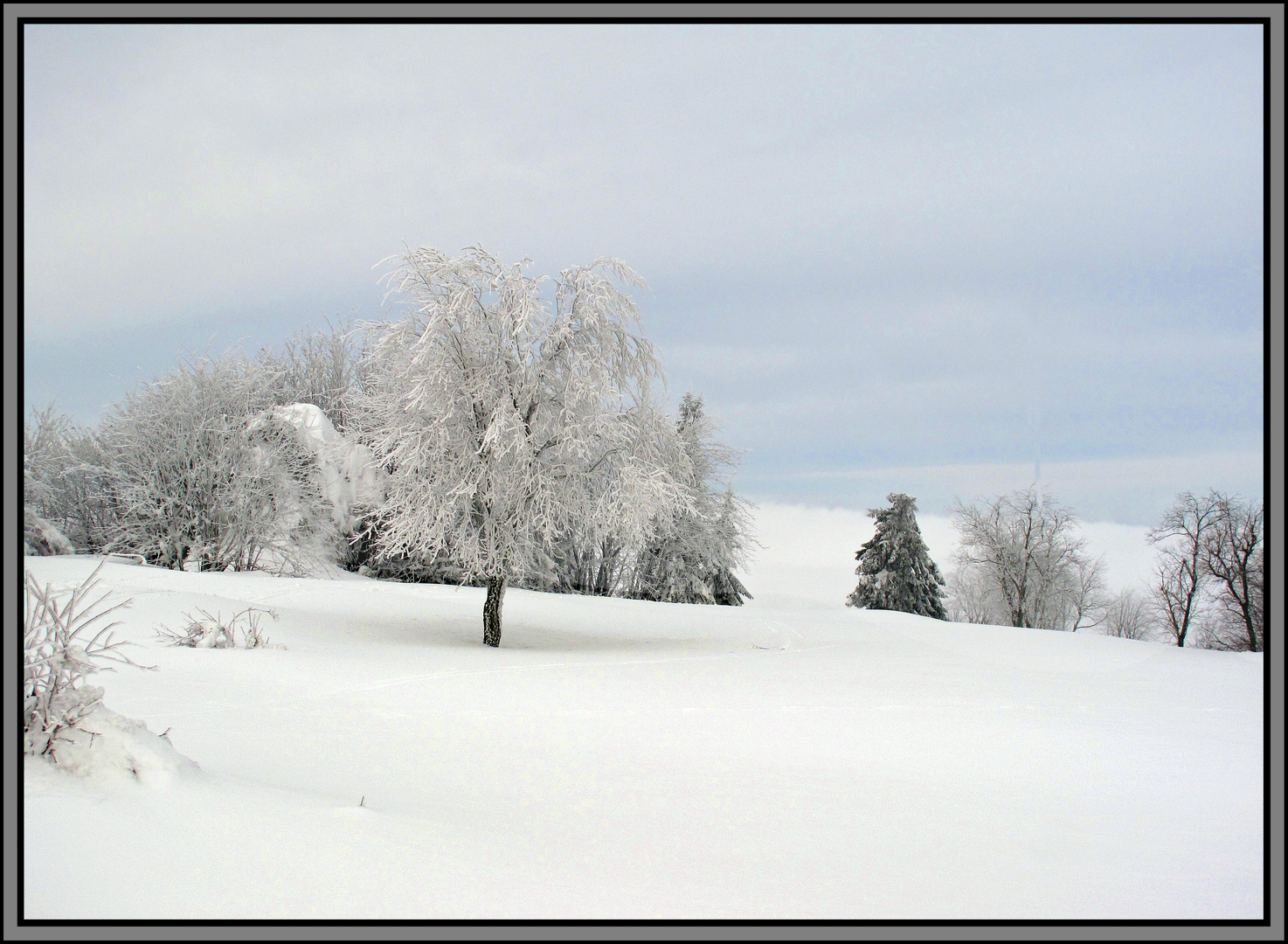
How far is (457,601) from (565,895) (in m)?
15.7

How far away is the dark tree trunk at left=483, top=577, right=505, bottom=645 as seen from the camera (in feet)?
45.6

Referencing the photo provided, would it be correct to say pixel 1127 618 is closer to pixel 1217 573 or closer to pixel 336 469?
pixel 1217 573

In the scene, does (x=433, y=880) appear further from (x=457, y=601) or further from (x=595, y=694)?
(x=457, y=601)

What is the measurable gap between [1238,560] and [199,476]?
2857 centimetres

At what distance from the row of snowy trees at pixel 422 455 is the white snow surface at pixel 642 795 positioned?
8.91 feet

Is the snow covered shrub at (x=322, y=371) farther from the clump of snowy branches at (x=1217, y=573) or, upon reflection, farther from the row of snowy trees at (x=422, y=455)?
the clump of snowy branches at (x=1217, y=573)

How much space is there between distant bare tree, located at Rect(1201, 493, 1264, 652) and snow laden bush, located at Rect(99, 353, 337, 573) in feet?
86.3

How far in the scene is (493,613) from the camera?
45.9 feet

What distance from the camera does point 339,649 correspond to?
36.6ft

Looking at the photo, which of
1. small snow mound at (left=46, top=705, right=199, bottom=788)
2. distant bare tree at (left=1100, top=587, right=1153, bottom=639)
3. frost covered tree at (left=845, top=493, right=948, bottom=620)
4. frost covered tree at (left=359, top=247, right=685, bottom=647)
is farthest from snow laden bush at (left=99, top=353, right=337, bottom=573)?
distant bare tree at (left=1100, top=587, right=1153, bottom=639)

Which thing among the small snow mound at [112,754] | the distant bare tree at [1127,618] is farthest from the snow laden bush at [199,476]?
the distant bare tree at [1127,618]
